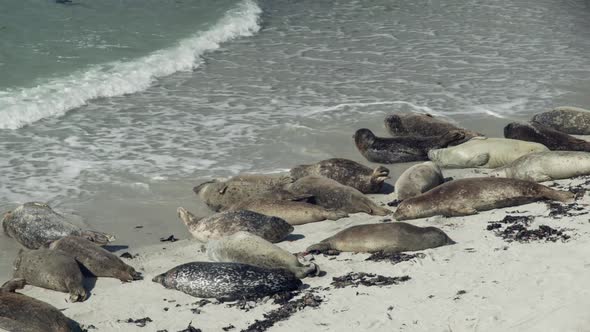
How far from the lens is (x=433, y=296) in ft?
21.6

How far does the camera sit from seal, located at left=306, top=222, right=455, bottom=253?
25.4 ft

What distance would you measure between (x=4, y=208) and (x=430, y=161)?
4.58m

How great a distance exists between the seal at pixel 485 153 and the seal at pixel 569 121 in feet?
3.95

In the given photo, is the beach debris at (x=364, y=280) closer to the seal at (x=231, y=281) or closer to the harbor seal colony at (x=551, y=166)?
the seal at (x=231, y=281)

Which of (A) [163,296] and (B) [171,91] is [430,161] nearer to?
(A) [163,296]

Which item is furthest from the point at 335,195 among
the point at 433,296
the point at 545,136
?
the point at 545,136

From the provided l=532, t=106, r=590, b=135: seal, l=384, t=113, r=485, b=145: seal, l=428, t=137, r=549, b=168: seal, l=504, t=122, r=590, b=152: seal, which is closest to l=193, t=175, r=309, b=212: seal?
l=428, t=137, r=549, b=168: seal

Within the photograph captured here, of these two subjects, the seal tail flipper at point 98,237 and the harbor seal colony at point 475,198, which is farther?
the harbor seal colony at point 475,198

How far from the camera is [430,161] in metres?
10.7

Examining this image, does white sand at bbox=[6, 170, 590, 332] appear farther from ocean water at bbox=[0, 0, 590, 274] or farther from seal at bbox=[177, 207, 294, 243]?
ocean water at bbox=[0, 0, 590, 274]

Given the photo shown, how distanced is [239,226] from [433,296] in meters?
2.45

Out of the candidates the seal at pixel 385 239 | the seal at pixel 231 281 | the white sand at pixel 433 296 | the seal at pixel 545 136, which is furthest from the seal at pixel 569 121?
the seal at pixel 231 281

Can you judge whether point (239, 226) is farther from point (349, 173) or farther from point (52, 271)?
point (349, 173)

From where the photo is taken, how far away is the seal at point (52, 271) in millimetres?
7359
